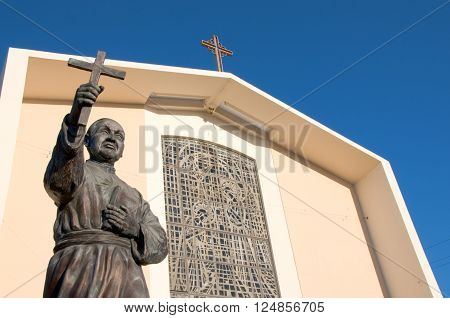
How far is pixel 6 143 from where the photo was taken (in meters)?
5.62

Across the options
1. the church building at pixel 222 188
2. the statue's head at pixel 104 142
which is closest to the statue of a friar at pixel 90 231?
the statue's head at pixel 104 142

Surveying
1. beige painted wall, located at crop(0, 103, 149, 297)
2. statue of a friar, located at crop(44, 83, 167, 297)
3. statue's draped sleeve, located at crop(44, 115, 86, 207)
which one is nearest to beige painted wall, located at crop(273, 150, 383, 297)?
beige painted wall, located at crop(0, 103, 149, 297)

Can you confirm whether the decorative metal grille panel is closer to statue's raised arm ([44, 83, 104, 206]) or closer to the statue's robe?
the statue's robe

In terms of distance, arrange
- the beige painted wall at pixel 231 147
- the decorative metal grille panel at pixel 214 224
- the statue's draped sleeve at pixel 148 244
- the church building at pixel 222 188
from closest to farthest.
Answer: the statue's draped sleeve at pixel 148 244, the church building at pixel 222 188, the decorative metal grille panel at pixel 214 224, the beige painted wall at pixel 231 147

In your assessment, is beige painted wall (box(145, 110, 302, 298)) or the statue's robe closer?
the statue's robe

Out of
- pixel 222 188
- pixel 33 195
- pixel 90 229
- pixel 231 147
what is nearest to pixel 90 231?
pixel 90 229

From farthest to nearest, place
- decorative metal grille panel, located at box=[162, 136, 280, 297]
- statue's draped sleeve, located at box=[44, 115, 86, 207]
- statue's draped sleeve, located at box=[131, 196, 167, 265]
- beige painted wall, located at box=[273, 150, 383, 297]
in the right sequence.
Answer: beige painted wall, located at box=[273, 150, 383, 297] < decorative metal grille panel, located at box=[162, 136, 280, 297] < statue's draped sleeve, located at box=[131, 196, 167, 265] < statue's draped sleeve, located at box=[44, 115, 86, 207]

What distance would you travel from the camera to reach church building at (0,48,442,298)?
20.3 feet

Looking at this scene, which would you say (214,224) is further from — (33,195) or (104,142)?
(104,142)

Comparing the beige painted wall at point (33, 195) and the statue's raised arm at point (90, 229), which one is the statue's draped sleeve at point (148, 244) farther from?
the beige painted wall at point (33, 195)

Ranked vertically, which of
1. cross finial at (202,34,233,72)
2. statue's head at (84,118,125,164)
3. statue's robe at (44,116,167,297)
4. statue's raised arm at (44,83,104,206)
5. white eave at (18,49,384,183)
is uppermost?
cross finial at (202,34,233,72)

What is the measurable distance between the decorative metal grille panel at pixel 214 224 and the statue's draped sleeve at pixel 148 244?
12.9 feet

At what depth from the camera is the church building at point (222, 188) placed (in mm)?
6180
